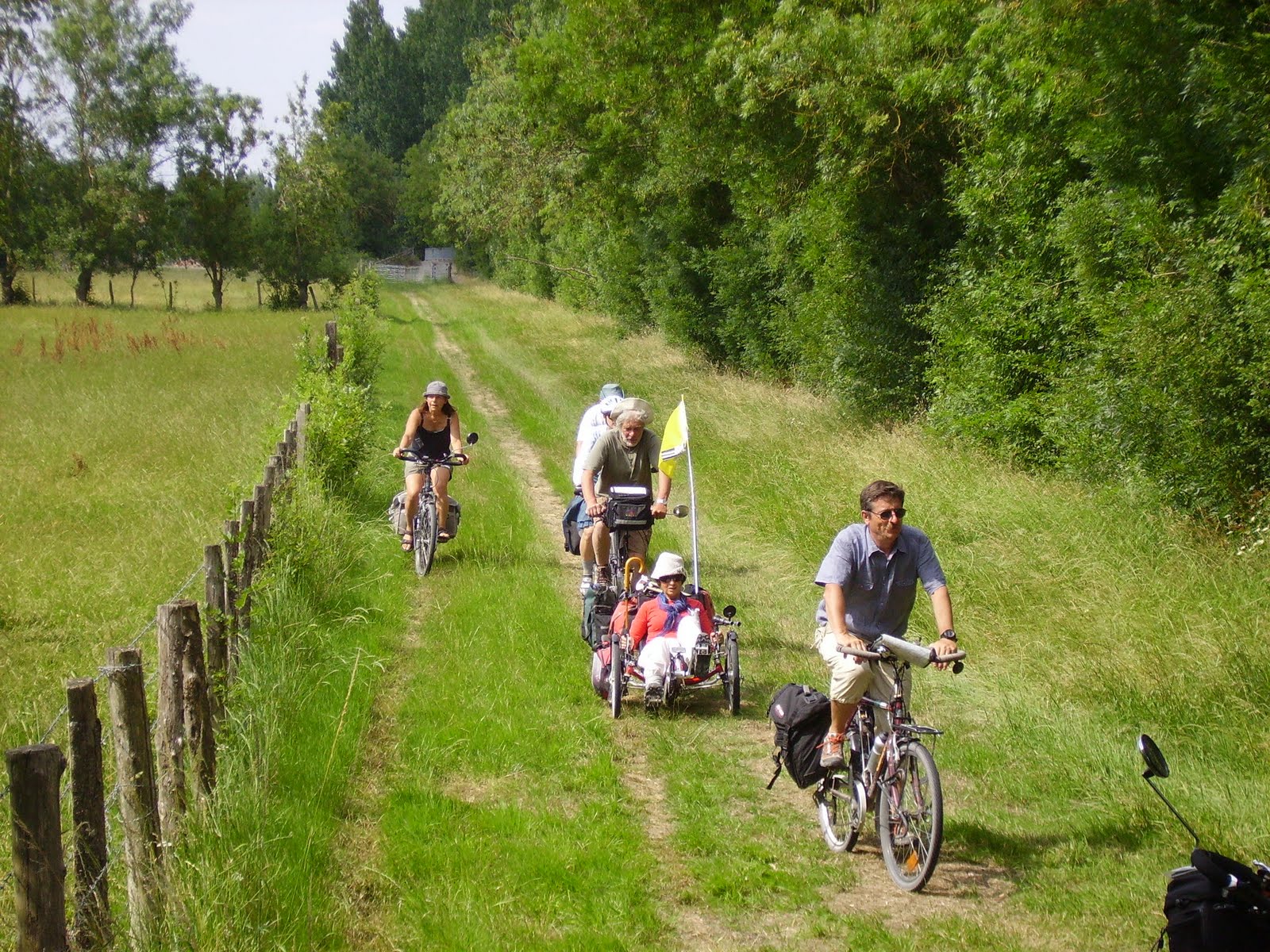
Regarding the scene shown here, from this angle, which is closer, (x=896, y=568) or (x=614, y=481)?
(x=896, y=568)

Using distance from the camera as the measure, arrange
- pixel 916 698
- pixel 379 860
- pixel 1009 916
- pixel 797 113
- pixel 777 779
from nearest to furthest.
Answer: pixel 1009 916, pixel 379 860, pixel 777 779, pixel 916 698, pixel 797 113

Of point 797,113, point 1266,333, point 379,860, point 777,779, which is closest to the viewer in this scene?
point 379,860

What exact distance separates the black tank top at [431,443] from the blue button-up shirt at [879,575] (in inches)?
263

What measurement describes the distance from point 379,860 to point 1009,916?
2.90 meters

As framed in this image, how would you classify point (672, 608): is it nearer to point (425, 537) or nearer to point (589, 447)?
point (589, 447)

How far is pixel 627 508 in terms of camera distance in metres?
9.43

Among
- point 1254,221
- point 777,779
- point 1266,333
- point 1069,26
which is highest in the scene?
point 1069,26

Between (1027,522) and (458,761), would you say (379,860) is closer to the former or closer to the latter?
(458,761)

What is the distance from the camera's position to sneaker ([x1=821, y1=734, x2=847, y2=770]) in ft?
19.6

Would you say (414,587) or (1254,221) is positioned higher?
(1254,221)

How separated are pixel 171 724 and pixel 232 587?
224 centimetres

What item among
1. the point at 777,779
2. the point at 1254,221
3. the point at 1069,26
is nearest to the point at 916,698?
the point at 777,779

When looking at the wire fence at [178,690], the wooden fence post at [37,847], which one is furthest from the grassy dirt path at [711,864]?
the wooden fence post at [37,847]

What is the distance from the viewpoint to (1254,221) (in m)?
9.09
